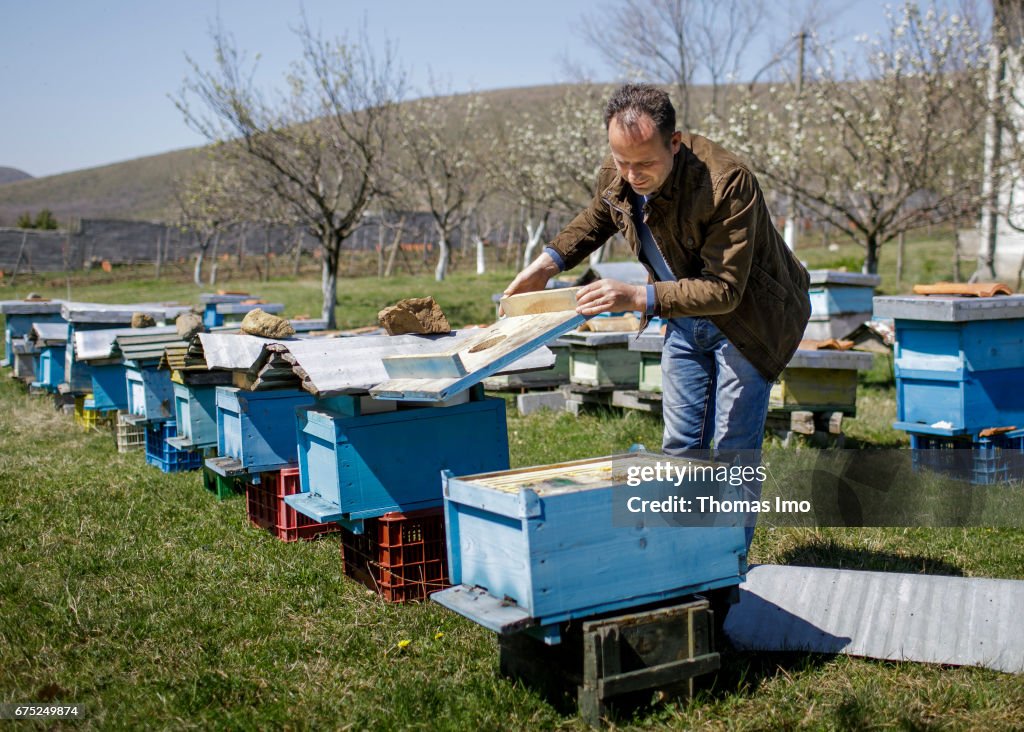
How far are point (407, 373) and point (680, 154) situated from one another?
122 cm

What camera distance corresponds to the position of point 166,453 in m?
6.85

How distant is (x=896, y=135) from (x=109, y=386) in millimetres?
11484

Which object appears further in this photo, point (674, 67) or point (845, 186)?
point (674, 67)

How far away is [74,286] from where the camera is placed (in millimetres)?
29734

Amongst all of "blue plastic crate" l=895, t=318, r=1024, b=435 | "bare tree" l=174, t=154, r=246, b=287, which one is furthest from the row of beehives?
"bare tree" l=174, t=154, r=246, b=287

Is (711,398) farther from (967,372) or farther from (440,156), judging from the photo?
(440,156)

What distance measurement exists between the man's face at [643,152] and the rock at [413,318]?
5.66 ft

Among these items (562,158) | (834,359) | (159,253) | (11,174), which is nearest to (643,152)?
(834,359)

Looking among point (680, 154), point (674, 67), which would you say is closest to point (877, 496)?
point (680, 154)

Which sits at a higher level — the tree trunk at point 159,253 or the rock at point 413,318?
the tree trunk at point 159,253

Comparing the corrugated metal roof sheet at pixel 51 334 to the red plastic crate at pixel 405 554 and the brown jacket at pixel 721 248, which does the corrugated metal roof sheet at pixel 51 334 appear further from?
the brown jacket at pixel 721 248

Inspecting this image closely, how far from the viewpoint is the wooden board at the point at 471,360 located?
293 centimetres

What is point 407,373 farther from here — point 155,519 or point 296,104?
point 296,104

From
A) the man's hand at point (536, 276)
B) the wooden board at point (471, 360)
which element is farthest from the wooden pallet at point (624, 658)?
the man's hand at point (536, 276)
